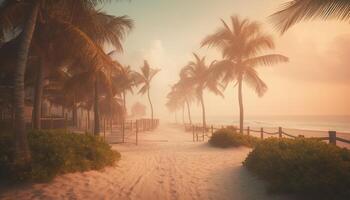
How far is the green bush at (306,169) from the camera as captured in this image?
455cm

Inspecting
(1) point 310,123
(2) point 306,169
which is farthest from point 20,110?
(1) point 310,123

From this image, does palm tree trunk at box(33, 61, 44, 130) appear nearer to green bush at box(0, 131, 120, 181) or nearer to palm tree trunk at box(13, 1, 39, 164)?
green bush at box(0, 131, 120, 181)

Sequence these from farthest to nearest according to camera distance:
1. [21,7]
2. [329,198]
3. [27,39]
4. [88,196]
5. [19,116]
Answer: [21,7] → [27,39] → [19,116] → [88,196] → [329,198]

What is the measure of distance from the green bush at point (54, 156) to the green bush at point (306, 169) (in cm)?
508

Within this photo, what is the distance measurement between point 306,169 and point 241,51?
13182mm

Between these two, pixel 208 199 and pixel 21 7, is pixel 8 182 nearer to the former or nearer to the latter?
pixel 208 199

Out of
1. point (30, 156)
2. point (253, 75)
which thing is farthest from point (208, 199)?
point (253, 75)

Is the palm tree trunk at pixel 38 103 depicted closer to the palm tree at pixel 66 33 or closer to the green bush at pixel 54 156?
the palm tree at pixel 66 33

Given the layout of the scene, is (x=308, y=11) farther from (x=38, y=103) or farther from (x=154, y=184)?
(x=38, y=103)

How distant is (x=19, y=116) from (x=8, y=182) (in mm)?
1653

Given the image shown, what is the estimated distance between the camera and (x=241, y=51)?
56.3ft

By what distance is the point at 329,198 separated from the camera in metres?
4.43

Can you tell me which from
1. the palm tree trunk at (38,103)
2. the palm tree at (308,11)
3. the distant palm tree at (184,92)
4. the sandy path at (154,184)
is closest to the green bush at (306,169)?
the sandy path at (154,184)

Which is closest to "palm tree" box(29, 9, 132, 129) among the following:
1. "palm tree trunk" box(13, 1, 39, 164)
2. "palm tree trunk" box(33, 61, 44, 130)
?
"palm tree trunk" box(33, 61, 44, 130)
